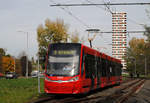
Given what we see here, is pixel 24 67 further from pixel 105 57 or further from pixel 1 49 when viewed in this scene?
pixel 105 57

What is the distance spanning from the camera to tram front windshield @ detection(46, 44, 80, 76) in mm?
15883

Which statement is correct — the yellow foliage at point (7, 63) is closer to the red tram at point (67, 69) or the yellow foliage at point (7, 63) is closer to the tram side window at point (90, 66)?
the tram side window at point (90, 66)

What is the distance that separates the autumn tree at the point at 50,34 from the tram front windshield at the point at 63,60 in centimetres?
2941

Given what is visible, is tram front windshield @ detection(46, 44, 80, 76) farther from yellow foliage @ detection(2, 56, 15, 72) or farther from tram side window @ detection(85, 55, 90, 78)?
yellow foliage @ detection(2, 56, 15, 72)

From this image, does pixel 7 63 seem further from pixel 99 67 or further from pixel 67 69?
pixel 67 69

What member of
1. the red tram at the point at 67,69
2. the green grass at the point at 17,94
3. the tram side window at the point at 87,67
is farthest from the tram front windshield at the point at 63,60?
the green grass at the point at 17,94

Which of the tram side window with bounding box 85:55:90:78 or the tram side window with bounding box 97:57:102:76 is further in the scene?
the tram side window with bounding box 97:57:102:76

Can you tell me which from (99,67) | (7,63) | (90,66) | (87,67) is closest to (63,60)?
(87,67)

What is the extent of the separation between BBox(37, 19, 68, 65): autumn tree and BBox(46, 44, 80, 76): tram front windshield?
2941 cm

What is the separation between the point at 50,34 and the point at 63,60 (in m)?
31.6

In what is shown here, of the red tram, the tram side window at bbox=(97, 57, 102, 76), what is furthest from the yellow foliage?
the red tram

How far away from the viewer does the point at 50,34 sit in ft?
155

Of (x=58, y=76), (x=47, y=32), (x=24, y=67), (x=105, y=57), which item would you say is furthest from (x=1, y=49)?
(x=58, y=76)

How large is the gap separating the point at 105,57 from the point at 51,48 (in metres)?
8.45
